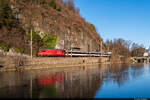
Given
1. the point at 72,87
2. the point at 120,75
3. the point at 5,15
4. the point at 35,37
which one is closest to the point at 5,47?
the point at 5,15

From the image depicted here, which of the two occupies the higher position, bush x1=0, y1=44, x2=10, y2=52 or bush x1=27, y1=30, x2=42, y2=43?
bush x1=27, y1=30, x2=42, y2=43

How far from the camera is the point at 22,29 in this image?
49.4m

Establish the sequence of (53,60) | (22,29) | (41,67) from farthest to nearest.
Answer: (22,29) < (53,60) < (41,67)

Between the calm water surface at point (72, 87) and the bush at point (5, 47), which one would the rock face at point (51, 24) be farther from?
the calm water surface at point (72, 87)

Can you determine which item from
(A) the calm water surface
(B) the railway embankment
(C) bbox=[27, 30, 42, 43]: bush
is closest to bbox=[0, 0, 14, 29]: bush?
(C) bbox=[27, 30, 42, 43]: bush

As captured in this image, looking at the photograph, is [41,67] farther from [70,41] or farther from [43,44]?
[70,41]

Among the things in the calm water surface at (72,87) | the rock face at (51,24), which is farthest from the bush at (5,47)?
the rock face at (51,24)

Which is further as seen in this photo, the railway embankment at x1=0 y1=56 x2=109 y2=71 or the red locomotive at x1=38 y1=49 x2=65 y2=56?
the red locomotive at x1=38 y1=49 x2=65 y2=56

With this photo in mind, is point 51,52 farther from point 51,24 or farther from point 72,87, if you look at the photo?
point 72,87

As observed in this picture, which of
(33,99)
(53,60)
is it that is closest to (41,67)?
(53,60)

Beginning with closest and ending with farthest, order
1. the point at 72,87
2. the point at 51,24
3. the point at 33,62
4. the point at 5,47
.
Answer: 1. the point at 72,87
2. the point at 5,47
3. the point at 33,62
4. the point at 51,24

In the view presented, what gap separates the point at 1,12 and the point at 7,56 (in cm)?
1750

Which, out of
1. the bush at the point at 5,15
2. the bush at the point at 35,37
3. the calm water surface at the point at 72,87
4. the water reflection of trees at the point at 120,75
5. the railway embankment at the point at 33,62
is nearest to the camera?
the calm water surface at the point at 72,87

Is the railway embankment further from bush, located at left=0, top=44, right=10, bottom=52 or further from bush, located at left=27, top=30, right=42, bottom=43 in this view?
bush, located at left=27, top=30, right=42, bottom=43
